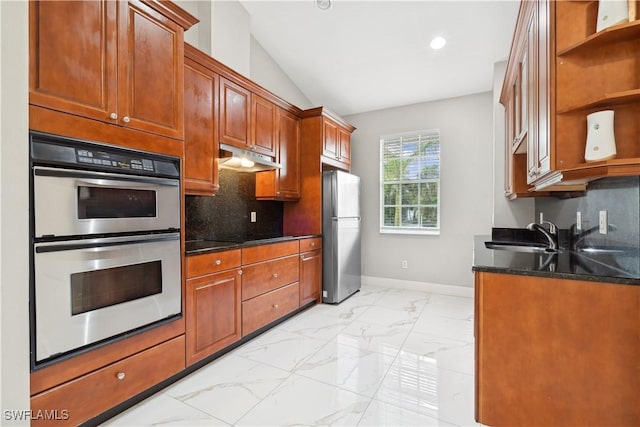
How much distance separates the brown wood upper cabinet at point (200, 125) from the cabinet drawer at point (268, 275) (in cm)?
81

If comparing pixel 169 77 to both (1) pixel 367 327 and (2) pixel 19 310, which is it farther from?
(1) pixel 367 327

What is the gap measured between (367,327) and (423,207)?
2.15 metres

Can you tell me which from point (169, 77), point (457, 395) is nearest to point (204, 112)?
point (169, 77)

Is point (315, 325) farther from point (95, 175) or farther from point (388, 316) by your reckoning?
point (95, 175)

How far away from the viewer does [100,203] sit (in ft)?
5.33

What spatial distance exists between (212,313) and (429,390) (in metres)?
1.63

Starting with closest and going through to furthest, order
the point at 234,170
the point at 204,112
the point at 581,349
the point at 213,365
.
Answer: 1. the point at 581,349
2. the point at 213,365
3. the point at 204,112
4. the point at 234,170

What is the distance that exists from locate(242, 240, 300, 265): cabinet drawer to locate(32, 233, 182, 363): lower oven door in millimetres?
746

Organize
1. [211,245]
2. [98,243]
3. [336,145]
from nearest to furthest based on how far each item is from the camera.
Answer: [98,243] < [211,245] < [336,145]

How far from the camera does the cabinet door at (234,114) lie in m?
2.70

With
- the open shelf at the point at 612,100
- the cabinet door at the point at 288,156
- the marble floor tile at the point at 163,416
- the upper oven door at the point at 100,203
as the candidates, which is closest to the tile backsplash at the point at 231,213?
the cabinet door at the point at 288,156

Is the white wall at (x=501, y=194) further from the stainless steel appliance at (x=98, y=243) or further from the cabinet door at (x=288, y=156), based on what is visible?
the stainless steel appliance at (x=98, y=243)

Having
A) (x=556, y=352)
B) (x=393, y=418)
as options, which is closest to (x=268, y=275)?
(x=393, y=418)

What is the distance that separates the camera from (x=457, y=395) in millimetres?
1973
